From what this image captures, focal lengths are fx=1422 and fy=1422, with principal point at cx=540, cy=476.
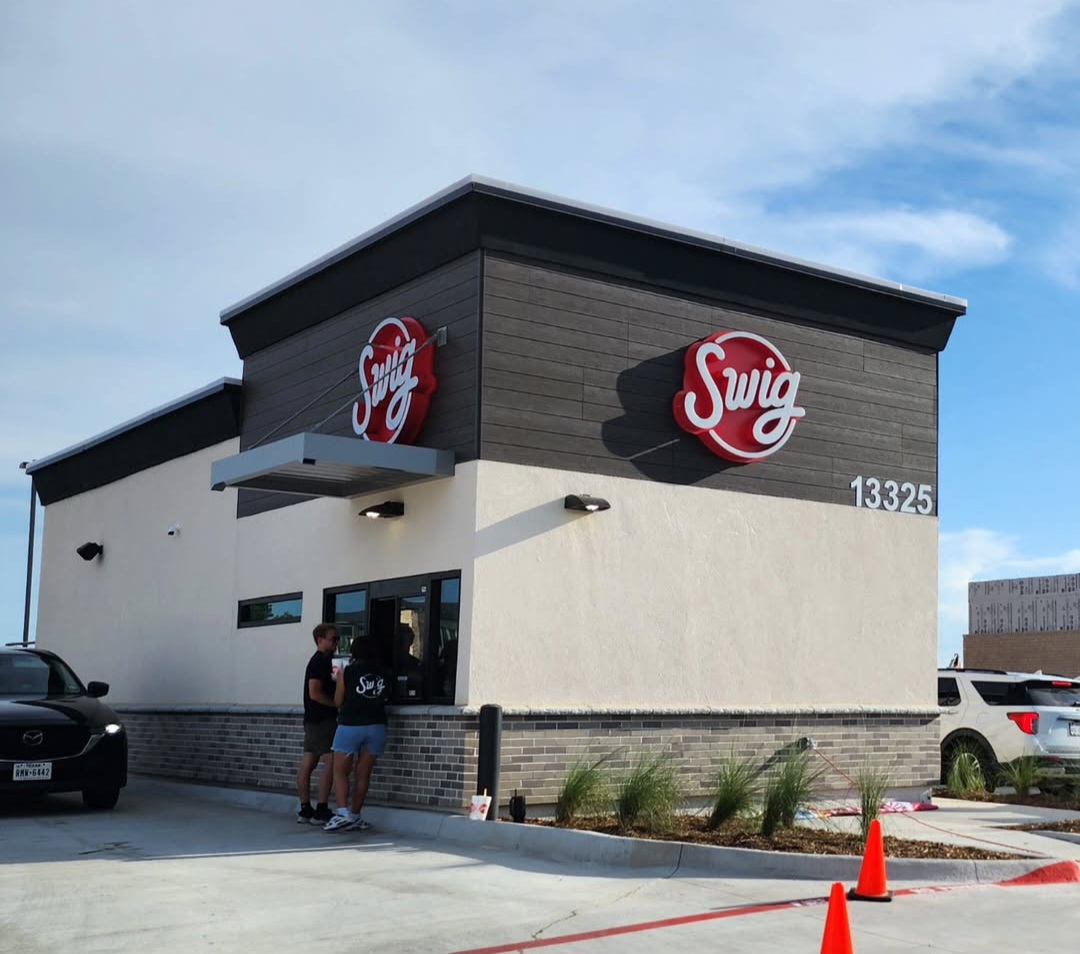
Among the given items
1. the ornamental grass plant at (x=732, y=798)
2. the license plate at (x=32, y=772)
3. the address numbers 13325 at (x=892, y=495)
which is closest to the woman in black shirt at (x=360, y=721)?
the license plate at (x=32, y=772)

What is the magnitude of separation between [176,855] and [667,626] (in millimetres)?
5357

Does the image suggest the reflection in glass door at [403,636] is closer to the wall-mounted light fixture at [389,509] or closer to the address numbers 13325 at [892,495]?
the wall-mounted light fixture at [389,509]

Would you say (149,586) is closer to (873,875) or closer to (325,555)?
(325,555)

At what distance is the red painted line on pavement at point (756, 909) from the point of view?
26.4 ft

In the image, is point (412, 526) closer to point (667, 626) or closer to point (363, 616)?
point (363, 616)

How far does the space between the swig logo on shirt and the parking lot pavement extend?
1.59 meters

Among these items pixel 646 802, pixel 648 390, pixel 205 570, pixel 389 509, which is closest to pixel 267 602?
pixel 205 570

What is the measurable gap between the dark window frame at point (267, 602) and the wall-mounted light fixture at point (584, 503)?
4210 mm

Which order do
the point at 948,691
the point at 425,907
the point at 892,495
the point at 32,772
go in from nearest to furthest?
the point at 425,907 < the point at 32,772 < the point at 892,495 < the point at 948,691

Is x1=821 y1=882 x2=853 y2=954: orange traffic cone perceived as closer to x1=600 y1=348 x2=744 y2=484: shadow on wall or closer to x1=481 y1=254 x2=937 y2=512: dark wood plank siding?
x1=481 y1=254 x2=937 y2=512: dark wood plank siding

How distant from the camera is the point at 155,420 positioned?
20672 millimetres

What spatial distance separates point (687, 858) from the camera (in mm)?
10625

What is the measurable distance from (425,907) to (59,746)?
21.7 ft

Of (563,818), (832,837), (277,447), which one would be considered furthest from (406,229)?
(832,837)
